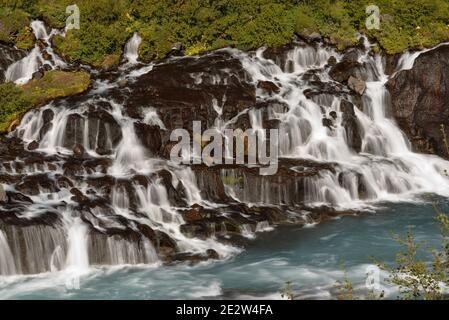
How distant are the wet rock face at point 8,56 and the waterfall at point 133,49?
210 inches

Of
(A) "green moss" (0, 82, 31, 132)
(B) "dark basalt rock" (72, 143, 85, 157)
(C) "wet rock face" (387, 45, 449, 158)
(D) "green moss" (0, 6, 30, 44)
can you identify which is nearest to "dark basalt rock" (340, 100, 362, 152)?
(C) "wet rock face" (387, 45, 449, 158)

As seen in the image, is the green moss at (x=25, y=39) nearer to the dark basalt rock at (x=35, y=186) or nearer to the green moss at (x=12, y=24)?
the green moss at (x=12, y=24)

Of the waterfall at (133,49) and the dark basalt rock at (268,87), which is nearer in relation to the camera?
the dark basalt rock at (268,87)

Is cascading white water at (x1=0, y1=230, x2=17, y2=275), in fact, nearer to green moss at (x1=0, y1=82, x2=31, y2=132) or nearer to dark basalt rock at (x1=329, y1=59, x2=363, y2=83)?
green moss at (x1=0, y1=82, x2=31, y2=132)

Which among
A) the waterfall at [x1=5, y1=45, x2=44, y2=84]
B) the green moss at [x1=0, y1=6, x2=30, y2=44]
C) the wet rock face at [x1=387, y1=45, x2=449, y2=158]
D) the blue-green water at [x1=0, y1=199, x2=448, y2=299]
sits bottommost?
the blue-green water at [x1=0, y1=199, x2=448, y2=299]

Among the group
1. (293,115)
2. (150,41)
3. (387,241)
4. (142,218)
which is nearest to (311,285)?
(387,241)

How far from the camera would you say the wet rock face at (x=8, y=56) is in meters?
30.4

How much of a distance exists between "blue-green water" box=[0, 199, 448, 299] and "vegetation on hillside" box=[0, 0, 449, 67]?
15125 mm

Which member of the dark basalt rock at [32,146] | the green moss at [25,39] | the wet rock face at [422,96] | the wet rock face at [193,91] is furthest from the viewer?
the green moss at [25,39]

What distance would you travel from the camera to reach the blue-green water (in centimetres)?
1470

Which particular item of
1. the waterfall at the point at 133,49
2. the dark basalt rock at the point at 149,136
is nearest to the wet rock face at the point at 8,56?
the waterfall at the point at 133,49

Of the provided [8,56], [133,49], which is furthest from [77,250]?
[133,49]

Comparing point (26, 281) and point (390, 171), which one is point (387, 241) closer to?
point (390, 171)

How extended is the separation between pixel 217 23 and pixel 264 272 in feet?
65.7
